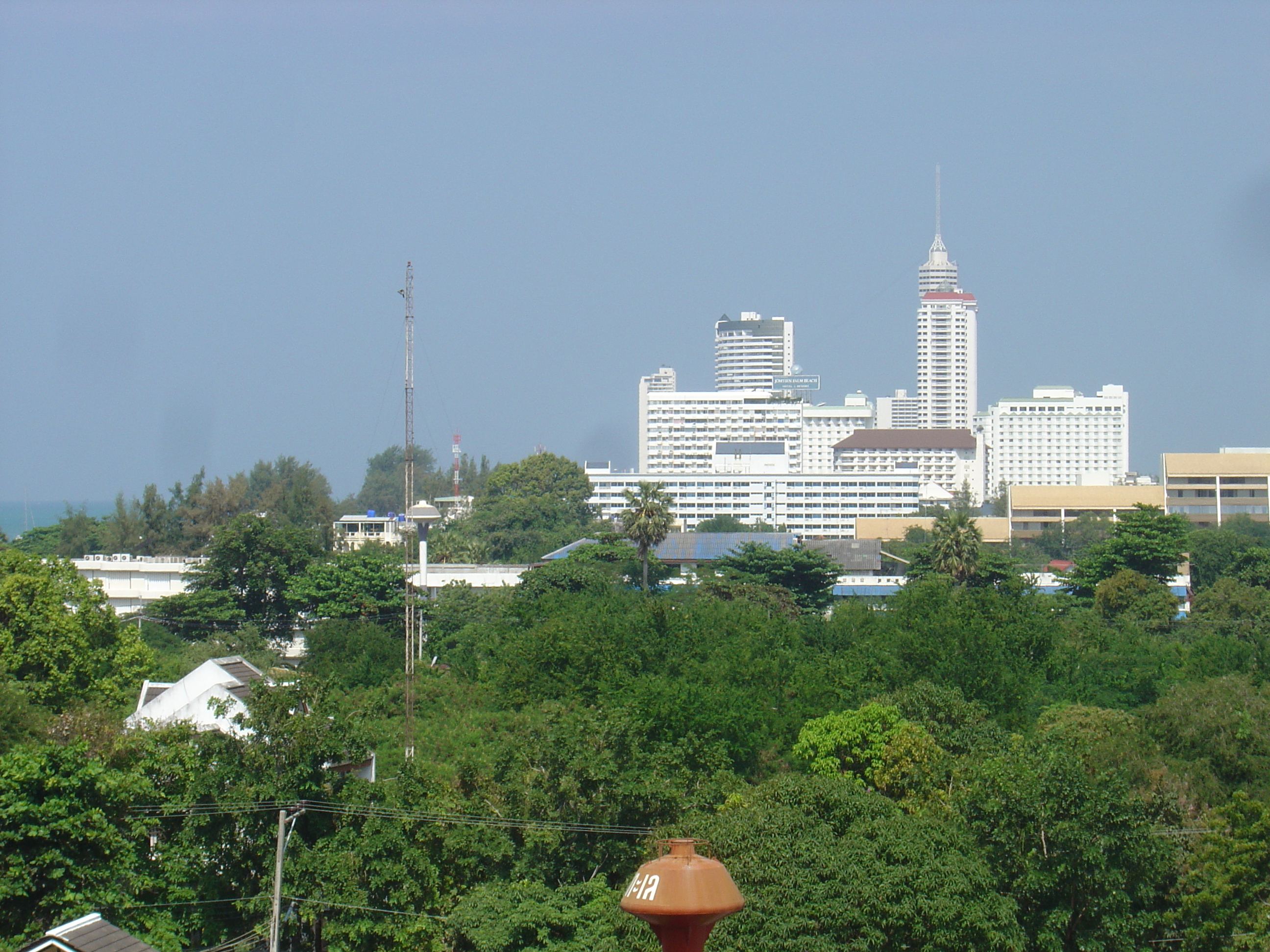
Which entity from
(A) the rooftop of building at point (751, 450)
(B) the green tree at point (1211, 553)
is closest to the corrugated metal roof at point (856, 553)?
(B) the green tree at point (1211, 553)

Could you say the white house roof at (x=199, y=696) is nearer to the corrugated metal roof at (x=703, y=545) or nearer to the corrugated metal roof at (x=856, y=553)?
the corrugated metal roof at (x=703, y=545)

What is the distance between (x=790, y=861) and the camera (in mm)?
21516

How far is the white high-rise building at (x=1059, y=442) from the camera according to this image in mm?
195375

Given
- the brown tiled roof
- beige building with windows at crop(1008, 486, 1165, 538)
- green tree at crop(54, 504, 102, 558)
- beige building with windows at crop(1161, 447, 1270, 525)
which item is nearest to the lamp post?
green tree at crop(54, 504, 102, 558)

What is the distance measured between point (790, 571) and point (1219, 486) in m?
79.6

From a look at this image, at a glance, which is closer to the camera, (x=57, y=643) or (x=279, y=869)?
(x=279, y=869)

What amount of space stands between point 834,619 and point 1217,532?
53296 millimetres

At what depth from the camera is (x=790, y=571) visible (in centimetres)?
6806

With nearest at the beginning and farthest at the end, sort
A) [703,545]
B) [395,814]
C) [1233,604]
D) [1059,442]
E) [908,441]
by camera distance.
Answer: [395,814] → [1233,604] → [703,545] → [908,441] → [1059,442]

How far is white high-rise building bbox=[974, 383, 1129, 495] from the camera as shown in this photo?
7692 inches

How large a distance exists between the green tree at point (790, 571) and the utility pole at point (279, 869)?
45.7 m

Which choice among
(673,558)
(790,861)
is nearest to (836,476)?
(673,558)

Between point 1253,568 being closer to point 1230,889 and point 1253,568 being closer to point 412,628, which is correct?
point 412,628

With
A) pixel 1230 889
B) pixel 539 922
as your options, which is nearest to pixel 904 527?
pixel 1230 889
